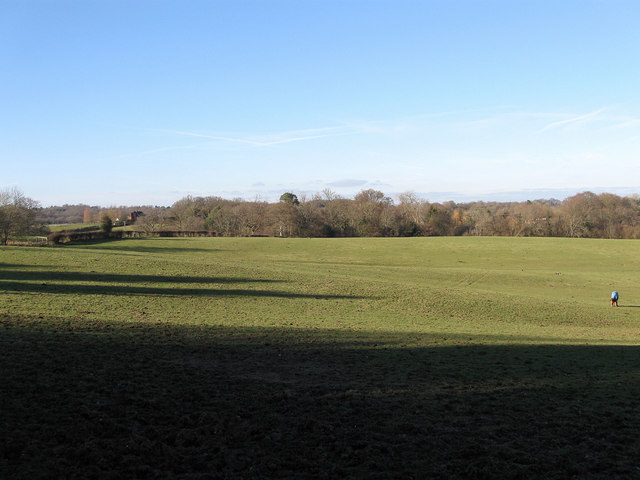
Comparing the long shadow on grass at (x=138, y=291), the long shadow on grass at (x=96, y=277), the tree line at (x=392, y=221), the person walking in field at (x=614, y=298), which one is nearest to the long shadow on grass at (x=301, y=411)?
the long shadow on grass at (x=138, y=291)

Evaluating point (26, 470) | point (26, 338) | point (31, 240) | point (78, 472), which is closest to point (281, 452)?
point (78, 472)

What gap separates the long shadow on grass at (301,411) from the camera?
6.58 metres

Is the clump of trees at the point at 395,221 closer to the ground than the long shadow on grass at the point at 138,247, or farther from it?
farther from it

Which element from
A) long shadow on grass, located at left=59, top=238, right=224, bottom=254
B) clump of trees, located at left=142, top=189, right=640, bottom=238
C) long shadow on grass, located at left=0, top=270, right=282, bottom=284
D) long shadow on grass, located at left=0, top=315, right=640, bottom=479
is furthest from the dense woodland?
long shadow on grass, located at left=0, top=315, right=640, bottom=479

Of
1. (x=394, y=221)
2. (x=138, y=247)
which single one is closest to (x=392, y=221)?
(x=394, y=221)

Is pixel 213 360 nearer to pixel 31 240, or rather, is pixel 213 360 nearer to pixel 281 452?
pixel 281 452

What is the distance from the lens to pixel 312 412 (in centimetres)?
870

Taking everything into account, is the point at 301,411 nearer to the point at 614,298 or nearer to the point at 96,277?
the point at 96,277

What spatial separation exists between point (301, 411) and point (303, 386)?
1.71 meters

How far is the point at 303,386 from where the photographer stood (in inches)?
412

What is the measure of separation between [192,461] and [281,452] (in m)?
1.31

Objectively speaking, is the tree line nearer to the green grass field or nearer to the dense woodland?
the dense woodland

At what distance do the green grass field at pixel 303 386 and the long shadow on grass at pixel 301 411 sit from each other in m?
0.04

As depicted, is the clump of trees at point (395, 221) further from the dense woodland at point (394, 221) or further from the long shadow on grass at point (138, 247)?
the long shadow on grass at point (138, 247)
